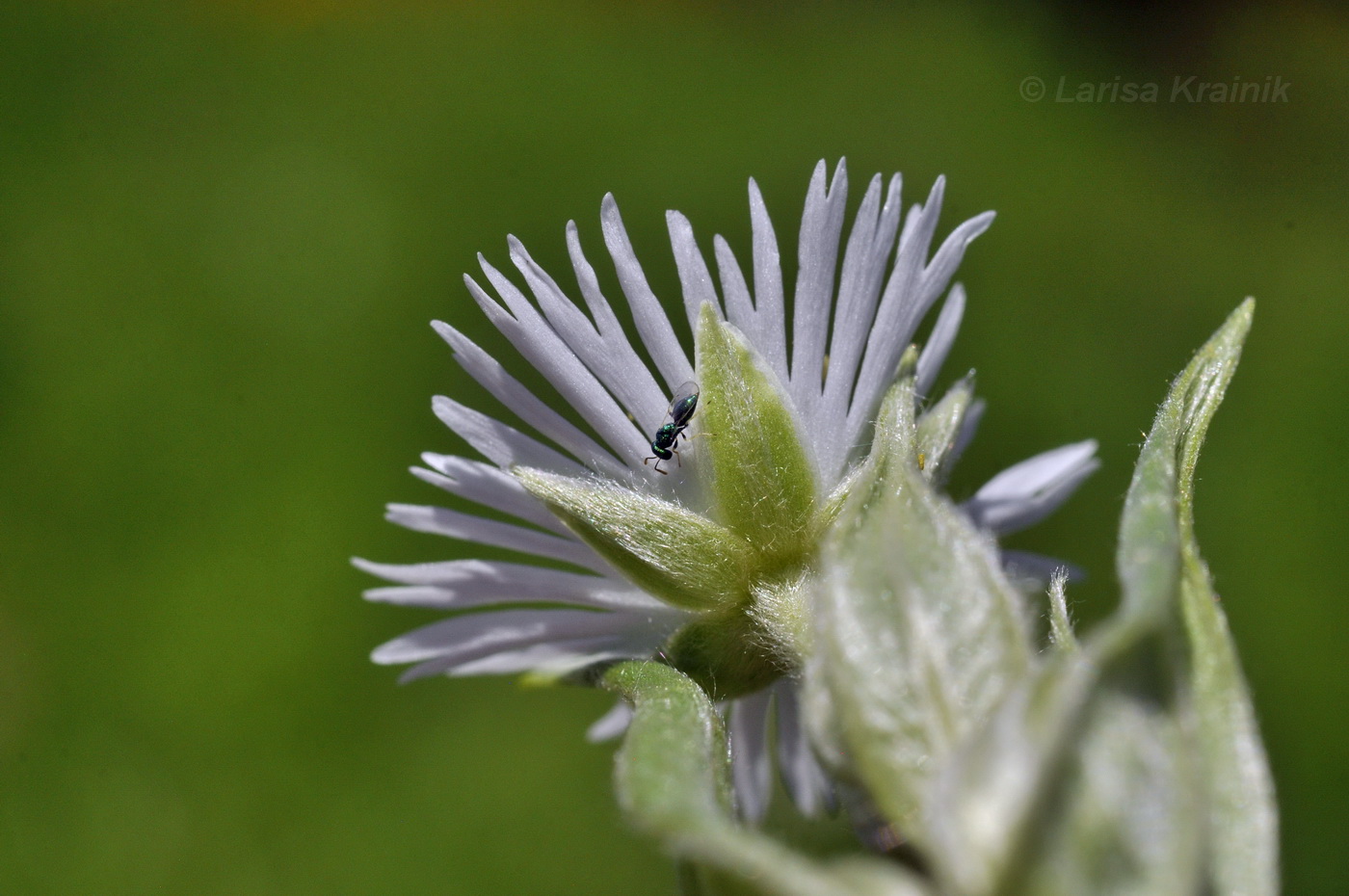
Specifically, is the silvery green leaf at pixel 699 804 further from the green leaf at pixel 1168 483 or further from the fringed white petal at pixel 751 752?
the fringed white petal at pixel 751 752

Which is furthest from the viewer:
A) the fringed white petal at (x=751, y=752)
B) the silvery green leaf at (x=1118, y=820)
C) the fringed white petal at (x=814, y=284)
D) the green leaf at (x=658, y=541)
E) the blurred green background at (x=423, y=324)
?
the blurred green background at (x=423, y=324)

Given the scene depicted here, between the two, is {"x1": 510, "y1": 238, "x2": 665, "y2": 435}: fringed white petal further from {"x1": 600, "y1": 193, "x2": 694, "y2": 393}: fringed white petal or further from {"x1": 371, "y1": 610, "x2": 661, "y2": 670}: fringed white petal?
{"x1": 371, "y1": 610, "x2": 661, "y2": 670}: fringed white petal

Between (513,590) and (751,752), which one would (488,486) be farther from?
(751,752)

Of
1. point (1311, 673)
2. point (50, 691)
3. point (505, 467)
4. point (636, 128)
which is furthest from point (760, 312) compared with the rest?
point (636, 128)

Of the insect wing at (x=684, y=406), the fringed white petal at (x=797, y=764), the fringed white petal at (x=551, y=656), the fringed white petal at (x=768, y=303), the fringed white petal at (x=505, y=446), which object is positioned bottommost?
the fringed white petal at (x=797, y=764)

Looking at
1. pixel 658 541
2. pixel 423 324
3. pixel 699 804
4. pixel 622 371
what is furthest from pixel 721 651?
pixel 423 324

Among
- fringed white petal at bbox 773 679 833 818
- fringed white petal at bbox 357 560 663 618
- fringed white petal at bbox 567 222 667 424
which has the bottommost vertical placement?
fringed white petal at bbox 773 679 833 818

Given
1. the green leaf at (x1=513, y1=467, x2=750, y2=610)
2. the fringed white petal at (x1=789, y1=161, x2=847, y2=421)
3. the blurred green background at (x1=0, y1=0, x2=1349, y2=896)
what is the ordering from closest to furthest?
1. the green leaf at (x1=513, y1=467, x2=750, y2=610)
2. the fringed white petal at (x1=789, y1=161, x2=847, y2=421)
3. the blurred green background at (x1=0, y1=0, x2=1349, y2=896)

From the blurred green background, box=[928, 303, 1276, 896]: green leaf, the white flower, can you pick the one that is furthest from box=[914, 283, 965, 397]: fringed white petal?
the blurred green background

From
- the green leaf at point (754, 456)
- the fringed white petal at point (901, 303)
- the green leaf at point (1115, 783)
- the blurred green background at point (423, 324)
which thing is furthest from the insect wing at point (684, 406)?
the blurred green background at point (423, 324)
